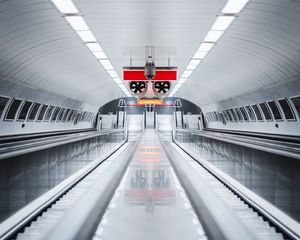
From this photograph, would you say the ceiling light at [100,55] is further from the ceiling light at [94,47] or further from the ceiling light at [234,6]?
the ceiling light at [234,6]

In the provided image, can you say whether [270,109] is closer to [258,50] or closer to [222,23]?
[258,50]

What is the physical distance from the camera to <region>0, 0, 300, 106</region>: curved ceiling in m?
8.88

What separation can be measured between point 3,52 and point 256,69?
10.8m

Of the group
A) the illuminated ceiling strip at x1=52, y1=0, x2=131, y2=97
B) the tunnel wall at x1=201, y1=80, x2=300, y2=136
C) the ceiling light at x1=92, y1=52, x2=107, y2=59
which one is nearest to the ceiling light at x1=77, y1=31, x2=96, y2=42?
the illuminated ceiling strip at x1=52, y1=0, x2=131, y2=97

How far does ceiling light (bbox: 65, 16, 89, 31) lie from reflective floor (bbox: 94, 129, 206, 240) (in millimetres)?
4823

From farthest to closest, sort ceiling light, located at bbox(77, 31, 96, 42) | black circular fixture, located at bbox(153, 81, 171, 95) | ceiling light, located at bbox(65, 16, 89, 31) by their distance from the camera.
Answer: black circular fixture, located at bbox(153, 81, 171, 95) → ceiling light, located at bbox(77, 31, 96, 42) → ceiling light, located at bbox(65, 16, 89, 31)

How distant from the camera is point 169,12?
955 cm

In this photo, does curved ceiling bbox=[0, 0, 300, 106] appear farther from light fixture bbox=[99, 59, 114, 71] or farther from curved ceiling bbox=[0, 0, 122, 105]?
light fixture bbox=[99, 59, 114, 71]

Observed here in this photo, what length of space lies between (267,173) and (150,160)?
23.2ft

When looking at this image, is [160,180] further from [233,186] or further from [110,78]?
[110,78]

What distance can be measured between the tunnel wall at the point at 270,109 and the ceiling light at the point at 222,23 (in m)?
5.65

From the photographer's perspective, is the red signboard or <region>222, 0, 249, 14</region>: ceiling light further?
the red signboard

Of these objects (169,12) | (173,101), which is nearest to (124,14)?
(169,12)

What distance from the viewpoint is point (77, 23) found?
10336mm
